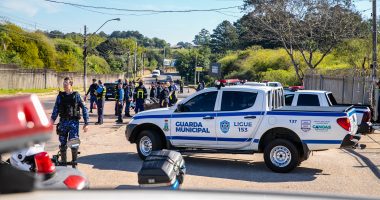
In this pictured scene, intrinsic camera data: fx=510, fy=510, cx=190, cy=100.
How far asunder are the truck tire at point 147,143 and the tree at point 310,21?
25.0m

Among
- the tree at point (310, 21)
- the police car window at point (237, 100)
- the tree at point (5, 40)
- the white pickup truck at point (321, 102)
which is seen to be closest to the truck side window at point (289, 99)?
the white pickup truck at point (321, 102)

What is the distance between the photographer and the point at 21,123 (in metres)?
1.37

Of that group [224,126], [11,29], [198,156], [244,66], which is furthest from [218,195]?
[11,29]

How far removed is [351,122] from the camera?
10109 mm

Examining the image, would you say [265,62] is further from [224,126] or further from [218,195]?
[218,195]

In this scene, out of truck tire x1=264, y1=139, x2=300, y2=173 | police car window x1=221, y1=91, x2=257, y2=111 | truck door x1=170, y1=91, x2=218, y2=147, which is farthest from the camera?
truck door x1=170, y1=91, x2=218, y2=147

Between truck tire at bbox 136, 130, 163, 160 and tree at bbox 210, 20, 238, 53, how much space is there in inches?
4002

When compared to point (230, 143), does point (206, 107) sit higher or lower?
higher

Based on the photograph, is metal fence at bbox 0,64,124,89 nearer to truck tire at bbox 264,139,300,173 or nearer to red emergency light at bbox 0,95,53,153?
truck tire at bbox 264,139,300,173

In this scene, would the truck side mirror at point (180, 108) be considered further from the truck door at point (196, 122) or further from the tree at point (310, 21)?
the tree at point (310, 21)

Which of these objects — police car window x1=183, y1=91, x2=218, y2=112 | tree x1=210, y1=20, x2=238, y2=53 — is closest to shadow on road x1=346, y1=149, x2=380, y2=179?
police car window x1=183, y1=91, x2=218, y2=112

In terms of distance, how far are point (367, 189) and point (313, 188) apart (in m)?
0.91

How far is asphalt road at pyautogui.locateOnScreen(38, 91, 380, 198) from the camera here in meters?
8.94

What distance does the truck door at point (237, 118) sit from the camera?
10438 mm
